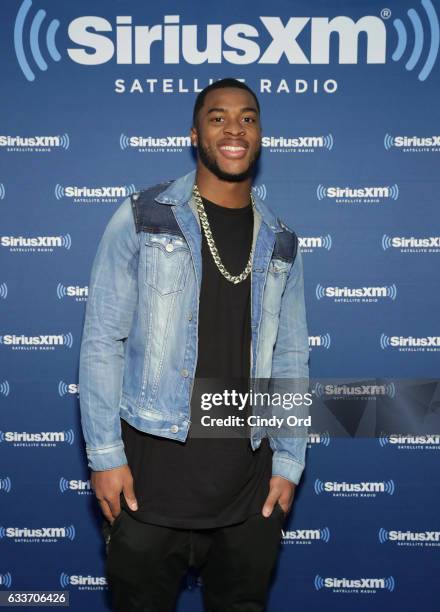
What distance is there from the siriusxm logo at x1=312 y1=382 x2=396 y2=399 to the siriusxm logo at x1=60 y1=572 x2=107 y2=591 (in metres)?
1.40

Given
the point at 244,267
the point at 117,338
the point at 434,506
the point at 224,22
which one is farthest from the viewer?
the point at 434,506

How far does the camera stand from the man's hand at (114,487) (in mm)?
1650

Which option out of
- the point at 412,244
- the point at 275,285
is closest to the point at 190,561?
the point at 275,285

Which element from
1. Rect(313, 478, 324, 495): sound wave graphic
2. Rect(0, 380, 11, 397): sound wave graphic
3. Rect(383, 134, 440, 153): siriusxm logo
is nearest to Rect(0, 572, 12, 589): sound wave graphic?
Rect(0, 380, 11, 397): sound wave graphic

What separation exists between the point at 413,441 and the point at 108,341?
1.68 meters

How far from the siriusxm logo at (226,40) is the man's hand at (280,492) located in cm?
178

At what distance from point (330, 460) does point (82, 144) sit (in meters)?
1.84

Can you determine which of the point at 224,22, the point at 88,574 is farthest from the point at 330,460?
the point at 224,22

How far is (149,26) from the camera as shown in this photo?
8.28 feet

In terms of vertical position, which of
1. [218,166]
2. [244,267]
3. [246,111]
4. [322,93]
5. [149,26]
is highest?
[149,26]

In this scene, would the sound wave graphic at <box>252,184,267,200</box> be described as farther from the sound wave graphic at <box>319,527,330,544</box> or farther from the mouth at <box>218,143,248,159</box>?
the sound wave graphic at <box>319,527,330,544</box>

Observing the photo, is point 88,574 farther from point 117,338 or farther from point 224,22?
point 224,22

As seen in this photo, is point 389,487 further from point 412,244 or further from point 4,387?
point 4,387

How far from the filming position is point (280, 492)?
184 centimetres
